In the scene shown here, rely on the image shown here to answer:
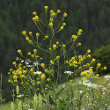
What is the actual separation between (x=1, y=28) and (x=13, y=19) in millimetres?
11531

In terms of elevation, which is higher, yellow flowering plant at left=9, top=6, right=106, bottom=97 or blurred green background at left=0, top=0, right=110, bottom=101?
blurred green background at left=0, top=0, right=110, bottom=101

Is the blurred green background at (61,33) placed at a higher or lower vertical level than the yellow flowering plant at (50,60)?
higher

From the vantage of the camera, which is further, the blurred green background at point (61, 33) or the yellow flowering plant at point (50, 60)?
the blurred green background at point (61, 33)

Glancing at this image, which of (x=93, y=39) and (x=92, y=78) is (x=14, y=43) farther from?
(x=92, y=78)

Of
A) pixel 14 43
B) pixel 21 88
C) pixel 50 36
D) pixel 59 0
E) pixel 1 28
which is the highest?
pixel 59 0

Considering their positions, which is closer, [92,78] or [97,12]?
[92,78]

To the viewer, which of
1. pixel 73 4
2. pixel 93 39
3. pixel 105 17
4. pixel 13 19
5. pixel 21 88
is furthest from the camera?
pixel 13 19

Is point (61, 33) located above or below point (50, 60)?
above

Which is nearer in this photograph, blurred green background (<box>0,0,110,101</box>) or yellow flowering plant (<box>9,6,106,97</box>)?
yellow flowering plant (<box>9,6,106,97</box>)

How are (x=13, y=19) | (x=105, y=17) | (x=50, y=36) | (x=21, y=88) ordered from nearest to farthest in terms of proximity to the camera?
1. (x=50, y=36)
2. (x=21, y=88)
3. (x=105, y=17)
4. (x=13, y=19)

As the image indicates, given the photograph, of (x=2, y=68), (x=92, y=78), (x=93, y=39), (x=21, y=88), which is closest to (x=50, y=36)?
(x=92, y=78)

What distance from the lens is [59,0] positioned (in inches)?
3420

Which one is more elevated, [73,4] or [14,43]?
[73,4]

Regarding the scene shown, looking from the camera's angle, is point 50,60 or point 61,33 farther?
point 61,33
